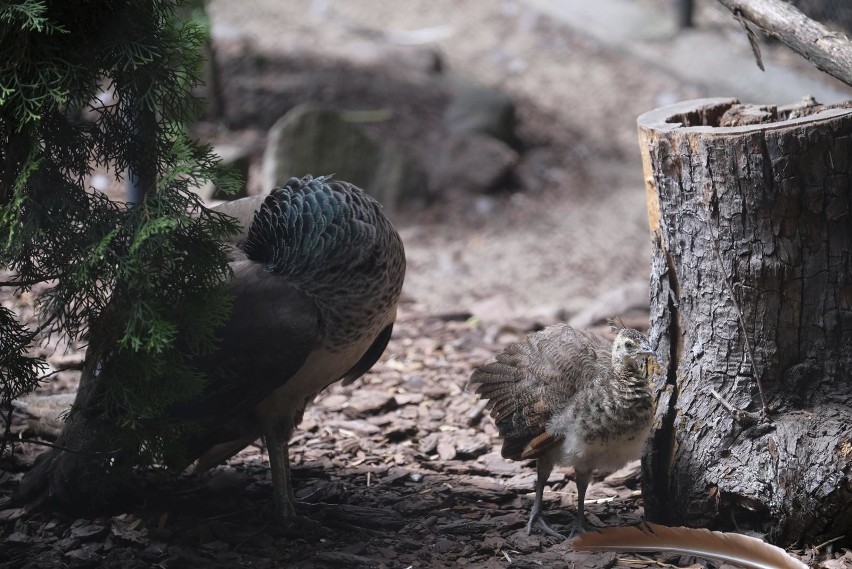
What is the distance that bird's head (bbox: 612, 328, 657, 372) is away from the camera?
343cm

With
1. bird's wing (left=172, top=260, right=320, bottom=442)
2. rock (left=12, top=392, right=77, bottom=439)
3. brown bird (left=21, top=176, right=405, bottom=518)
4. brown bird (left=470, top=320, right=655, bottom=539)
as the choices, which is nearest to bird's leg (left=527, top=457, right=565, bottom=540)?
brown bird (left=470, top=320, right=655, bottom=539)

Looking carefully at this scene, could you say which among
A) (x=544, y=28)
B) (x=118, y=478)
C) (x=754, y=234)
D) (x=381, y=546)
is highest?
(x=544, y=28)

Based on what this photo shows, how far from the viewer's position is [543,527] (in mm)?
3625

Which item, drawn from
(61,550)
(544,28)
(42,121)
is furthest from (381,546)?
(544,28)

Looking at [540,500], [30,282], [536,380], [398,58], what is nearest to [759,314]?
[536,380]

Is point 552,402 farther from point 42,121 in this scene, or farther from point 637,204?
point 637,204

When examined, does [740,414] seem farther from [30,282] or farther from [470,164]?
[470,164]

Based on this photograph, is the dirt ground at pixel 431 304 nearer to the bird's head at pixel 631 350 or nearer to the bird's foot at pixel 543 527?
the bird's foot at pixel 543 527

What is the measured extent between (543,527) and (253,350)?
128 centimetres

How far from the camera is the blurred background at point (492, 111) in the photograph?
24.7ft

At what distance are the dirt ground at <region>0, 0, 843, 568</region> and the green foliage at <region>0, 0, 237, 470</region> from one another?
592 mm

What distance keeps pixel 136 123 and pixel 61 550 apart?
1.57m

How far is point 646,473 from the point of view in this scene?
365cm

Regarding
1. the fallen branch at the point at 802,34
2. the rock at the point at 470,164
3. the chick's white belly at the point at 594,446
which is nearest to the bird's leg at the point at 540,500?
the chick's white belly at the point at 594,446
